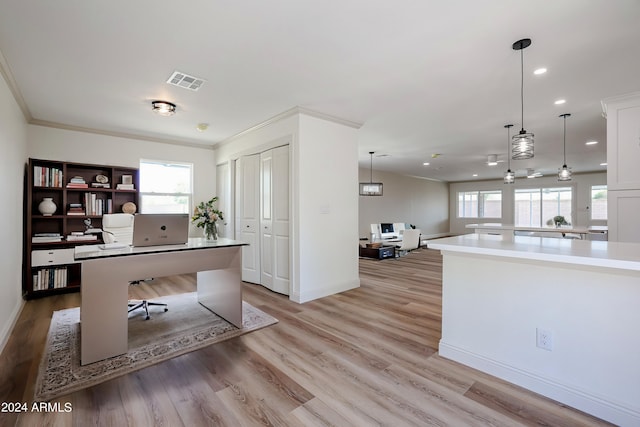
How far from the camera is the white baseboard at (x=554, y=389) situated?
1.60 m

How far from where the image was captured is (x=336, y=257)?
4.21 m

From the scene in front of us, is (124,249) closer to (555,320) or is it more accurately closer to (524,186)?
(555,320)

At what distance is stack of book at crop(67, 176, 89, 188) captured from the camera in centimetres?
441

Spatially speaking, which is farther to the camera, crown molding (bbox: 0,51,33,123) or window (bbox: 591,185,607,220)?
window (bbox: 591,185,607,220)

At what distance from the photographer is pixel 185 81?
9.79 feet

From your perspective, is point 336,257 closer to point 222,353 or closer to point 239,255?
point 239,255

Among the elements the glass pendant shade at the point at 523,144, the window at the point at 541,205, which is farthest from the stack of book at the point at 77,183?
the window at the point at 541,205

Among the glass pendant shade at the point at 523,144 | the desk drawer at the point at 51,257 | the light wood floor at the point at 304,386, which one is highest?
the glass pendant shade at the point at 523,144

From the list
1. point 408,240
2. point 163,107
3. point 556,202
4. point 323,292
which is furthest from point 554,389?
point 556,202

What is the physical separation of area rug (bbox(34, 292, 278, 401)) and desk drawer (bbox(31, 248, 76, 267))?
0.97 metres

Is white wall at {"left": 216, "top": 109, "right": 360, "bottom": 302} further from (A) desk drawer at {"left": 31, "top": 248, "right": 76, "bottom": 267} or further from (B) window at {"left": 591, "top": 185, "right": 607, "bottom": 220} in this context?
(B) window at {"left": 591, "top": 185, "right": 607, "bottom": 220}

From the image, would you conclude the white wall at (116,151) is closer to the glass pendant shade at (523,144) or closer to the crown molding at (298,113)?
the crown molding at (298,113)

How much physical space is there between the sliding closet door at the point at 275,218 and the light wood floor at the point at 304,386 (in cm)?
115

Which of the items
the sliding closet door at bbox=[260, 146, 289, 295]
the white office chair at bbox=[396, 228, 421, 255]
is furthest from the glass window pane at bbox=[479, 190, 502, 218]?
the sliding closet door at bbox=[260, 146, 289, 295]
